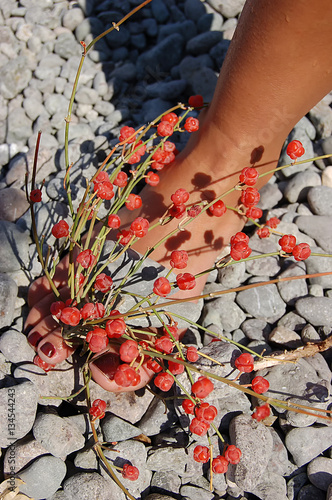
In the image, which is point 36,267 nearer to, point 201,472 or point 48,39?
point 201,472

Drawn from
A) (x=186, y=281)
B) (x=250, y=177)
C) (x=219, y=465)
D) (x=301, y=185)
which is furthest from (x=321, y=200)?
(x=219, y=465)

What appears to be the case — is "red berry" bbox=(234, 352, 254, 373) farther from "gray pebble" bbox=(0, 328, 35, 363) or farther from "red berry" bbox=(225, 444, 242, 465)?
"gray pebble" bbox=(0, 328, 35, 363)

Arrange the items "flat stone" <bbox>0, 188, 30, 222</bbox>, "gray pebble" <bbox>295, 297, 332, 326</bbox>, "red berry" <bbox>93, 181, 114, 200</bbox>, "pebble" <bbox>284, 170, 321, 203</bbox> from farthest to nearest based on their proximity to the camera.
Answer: "pebble" <bbox>284, 170, 321, 203</bbox>, "flat stone" <bbox>0, 188, 30, 222</bbox>, "gray pebble" <bbox>295, 297, 332, 326</bbox>, "red berry" <bbox>93, 181, 114, 200</bbox>

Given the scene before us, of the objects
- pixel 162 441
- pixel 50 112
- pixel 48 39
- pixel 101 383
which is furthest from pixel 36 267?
pixel 48 39

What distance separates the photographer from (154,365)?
87 centimetres

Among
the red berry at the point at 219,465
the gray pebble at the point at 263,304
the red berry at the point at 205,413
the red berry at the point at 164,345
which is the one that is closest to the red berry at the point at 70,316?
the red berry at the point at 164,345

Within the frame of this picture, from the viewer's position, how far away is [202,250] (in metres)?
1.10

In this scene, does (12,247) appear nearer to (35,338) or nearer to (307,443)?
(35,338)

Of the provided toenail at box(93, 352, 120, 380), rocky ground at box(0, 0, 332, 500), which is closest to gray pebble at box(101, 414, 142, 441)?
rocky ground at box(0, 0, 332, 500)

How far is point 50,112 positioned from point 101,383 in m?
0.97

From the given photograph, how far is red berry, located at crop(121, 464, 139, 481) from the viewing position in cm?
81

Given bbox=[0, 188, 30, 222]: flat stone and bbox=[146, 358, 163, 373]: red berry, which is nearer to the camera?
bbox=[146, 358, 163, 373]: red berry

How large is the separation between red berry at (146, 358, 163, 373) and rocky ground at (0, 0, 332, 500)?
0.40ft

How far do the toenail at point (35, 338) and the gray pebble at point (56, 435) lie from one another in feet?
0.47
